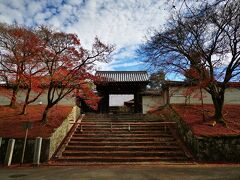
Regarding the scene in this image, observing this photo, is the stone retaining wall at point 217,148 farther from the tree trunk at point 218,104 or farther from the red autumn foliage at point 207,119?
the tree trunk at point 218,104

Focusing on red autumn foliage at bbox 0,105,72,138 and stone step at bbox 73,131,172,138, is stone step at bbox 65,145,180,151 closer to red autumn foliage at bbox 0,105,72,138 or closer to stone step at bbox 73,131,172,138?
red autumn foliage at bbox 0,105,72,138

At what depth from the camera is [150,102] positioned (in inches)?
961

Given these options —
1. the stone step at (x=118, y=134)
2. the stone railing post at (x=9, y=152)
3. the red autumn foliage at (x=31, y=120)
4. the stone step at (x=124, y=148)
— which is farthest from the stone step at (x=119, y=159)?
the stone step at (x=118, y=134)

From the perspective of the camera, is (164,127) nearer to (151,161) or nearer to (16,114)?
(151,161)

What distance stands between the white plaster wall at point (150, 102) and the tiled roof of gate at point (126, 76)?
1740 millimetres

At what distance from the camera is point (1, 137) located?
41.2ft

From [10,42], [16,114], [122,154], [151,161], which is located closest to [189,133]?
[151,161]

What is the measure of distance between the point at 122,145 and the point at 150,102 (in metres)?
10.4

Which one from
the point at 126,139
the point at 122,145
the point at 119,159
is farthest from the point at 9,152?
the point at 126,139

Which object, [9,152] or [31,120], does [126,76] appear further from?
[9,152]

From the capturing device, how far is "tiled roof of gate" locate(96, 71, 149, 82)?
25.0m

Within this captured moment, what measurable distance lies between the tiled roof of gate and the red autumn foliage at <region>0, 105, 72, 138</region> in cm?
694

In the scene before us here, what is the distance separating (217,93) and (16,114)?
1297 cm

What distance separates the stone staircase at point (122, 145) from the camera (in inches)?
500
